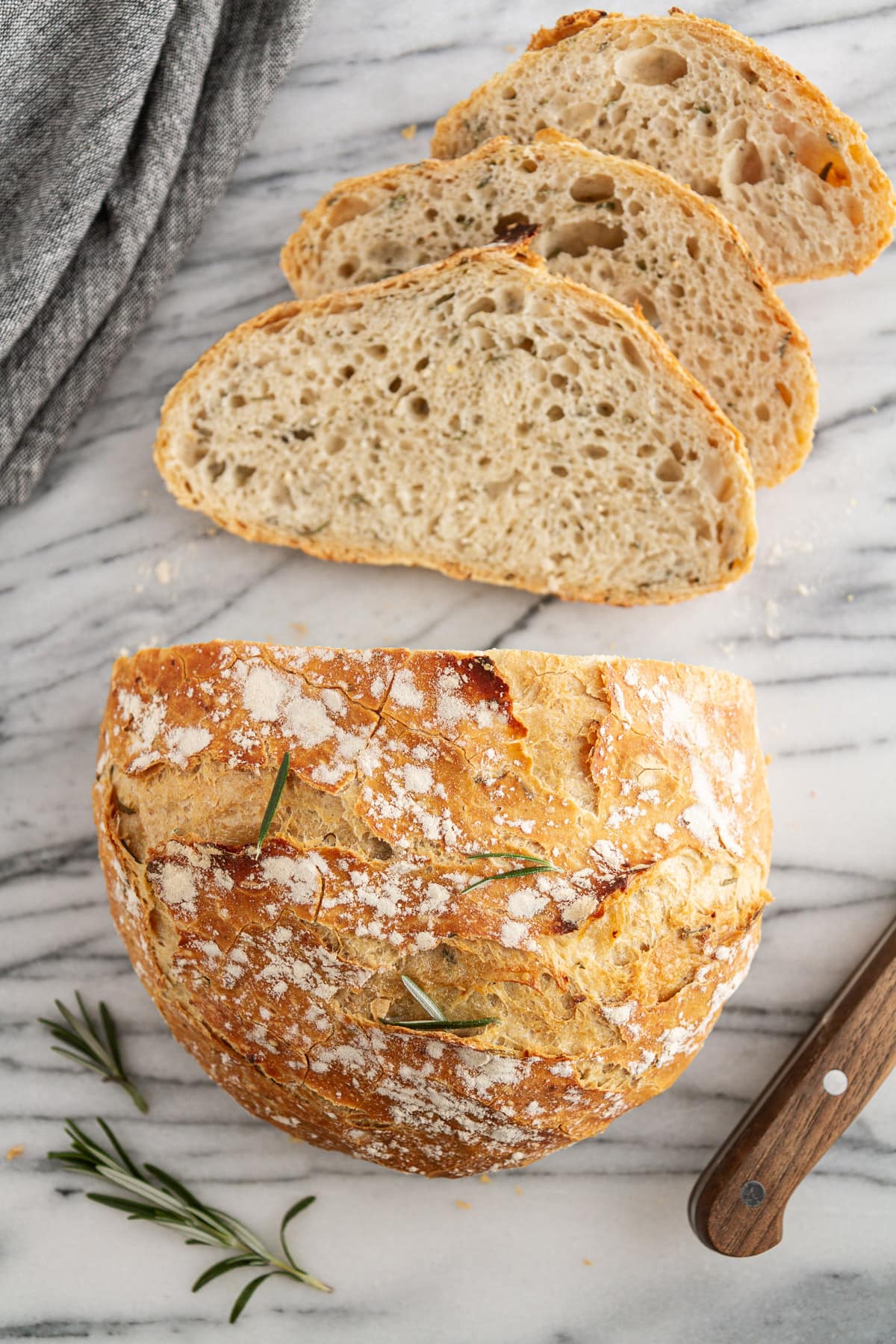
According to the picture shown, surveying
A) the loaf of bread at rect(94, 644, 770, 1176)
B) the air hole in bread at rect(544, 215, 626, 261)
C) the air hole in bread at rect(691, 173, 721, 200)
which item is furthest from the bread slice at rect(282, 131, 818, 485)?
the loaf of bread at rect(94, 644, 770, 1176)

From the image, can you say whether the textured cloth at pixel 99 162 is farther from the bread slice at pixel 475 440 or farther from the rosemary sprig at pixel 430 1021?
the rosemary sprig at pixel 430 1021

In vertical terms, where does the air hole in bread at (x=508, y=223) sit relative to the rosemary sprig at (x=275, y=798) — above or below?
above

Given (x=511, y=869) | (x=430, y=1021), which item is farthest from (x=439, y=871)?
(x=430, y=1021)

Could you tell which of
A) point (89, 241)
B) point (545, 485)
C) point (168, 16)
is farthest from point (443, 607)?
point (168, 16)

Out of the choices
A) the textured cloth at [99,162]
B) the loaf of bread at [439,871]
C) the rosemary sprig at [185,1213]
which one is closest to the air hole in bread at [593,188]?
the textured cloth at [99,162]

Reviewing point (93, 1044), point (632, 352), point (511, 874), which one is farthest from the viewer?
point (93, 1044)

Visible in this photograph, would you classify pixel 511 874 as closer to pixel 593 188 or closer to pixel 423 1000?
pixel 423 1000

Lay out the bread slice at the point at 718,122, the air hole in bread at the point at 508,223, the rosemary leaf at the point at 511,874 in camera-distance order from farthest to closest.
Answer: the air hole in bread at the point at 508,223 < the bread slice at the point at 718,122 < the rosemary leaf at the point at 511,874
